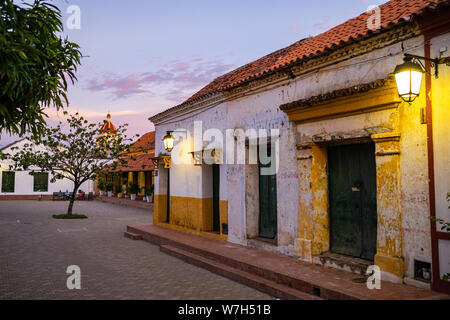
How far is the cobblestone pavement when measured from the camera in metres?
6.08

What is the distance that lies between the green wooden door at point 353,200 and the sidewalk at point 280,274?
615mm

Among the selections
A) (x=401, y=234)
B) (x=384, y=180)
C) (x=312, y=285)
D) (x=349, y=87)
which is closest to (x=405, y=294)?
(x=401, y=234)

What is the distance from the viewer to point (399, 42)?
18.4 feet

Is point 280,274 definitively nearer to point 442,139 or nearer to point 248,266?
point 248,266

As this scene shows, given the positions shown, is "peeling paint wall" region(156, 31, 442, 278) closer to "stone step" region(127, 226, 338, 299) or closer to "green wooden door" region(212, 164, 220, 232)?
"green wooden door" region(212, 164, 220, 232)

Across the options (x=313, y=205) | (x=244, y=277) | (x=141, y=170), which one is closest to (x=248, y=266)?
(x=244, y=277)

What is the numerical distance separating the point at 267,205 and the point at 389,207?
3434 mm

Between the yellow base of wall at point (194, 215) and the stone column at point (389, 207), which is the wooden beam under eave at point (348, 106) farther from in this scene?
the yellow base of wall at point (194, 215)

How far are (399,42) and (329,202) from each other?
9.99ft

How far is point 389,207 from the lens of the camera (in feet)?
18.5

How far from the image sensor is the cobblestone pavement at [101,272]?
6082mm

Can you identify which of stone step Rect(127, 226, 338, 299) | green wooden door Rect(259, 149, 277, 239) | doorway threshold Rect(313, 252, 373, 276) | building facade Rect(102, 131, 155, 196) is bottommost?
stone step Rect(127, 226, 338, 299)

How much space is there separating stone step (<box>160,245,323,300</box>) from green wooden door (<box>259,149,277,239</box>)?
4.96 ft

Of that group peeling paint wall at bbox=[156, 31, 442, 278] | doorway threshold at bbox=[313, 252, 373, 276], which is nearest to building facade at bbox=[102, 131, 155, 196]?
peeling paint wall at bbox=[156, 31, 442, 278]
